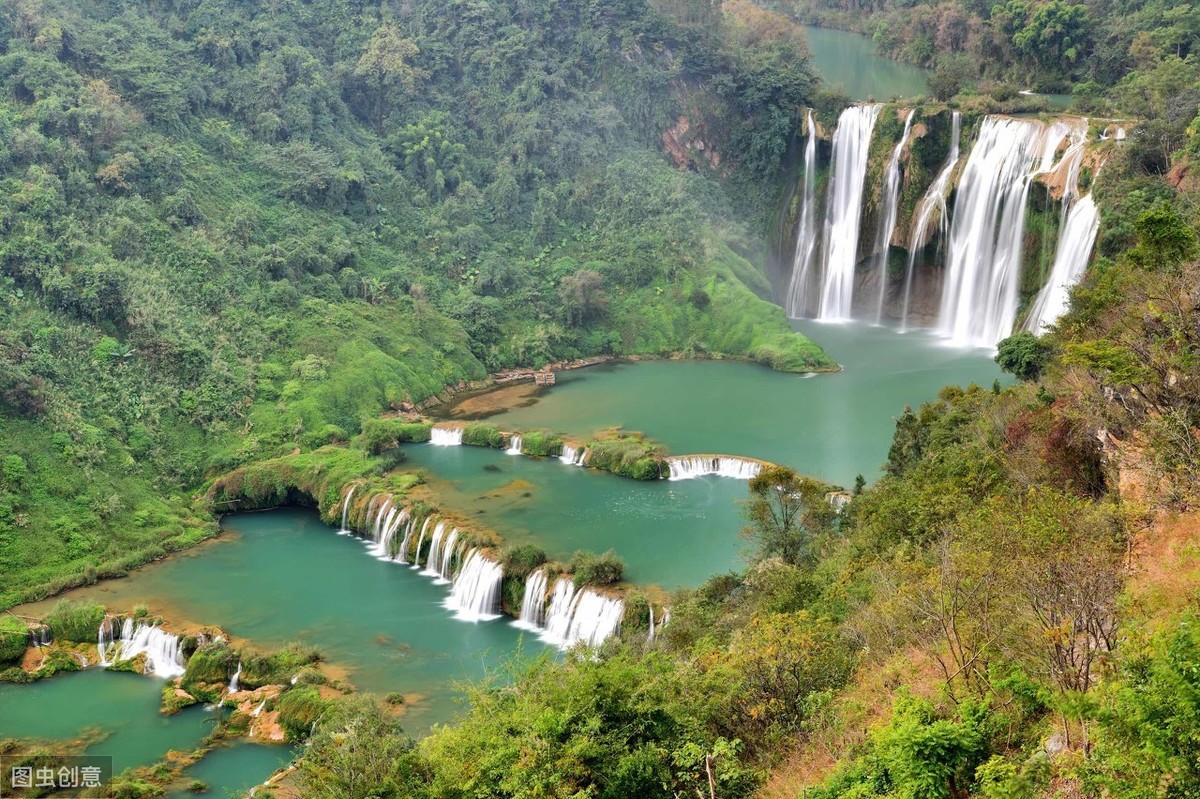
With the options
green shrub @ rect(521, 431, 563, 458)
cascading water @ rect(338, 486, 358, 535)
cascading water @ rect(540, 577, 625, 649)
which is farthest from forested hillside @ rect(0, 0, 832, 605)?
cascading water @ rect(540, 577, 625, 649)

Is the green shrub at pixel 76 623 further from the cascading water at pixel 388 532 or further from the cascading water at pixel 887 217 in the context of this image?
the cascading water at pixel 887 217

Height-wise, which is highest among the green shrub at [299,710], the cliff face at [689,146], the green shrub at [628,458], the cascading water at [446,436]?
the cliff face at [689,146]

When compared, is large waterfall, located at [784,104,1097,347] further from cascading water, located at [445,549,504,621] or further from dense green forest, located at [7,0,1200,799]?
cascading water, located at [445,549,504,621]

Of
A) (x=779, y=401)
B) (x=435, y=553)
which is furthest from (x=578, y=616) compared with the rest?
(x=779, y=401)

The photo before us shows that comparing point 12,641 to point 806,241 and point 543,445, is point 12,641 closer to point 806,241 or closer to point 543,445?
point 543,445

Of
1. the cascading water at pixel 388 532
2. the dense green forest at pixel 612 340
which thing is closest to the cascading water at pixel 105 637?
the dense green forest at pixel 612 340

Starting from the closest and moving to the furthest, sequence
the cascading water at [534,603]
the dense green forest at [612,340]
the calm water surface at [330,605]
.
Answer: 1. the dense green forest at [612,340]
2. the calm water surface at [330,605]
3. the cascading water at [534,603]
